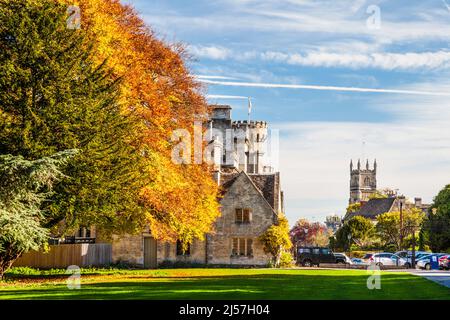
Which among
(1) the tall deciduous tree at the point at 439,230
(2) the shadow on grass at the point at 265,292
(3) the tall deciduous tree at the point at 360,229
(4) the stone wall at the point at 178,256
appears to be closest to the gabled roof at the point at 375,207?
(3) the tall deciduous tree at the point at 360,229

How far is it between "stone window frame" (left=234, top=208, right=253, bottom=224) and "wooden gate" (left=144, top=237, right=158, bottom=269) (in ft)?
23.1

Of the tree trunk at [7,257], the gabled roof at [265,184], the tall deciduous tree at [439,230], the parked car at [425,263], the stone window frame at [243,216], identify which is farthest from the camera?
the tall deciduous tree at [439,230]

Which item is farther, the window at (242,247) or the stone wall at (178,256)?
the window at (242,247)

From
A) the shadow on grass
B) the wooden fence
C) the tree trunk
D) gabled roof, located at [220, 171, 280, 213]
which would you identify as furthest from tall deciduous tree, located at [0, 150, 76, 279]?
gabled roof, located at [220, 171, 280, 213]

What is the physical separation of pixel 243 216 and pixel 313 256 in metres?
10.1

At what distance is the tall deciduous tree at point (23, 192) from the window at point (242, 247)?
2651 centimetres

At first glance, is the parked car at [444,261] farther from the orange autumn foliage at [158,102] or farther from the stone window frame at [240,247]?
the orange autumn foliage at [158,102]

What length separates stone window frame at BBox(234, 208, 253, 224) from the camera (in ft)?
194

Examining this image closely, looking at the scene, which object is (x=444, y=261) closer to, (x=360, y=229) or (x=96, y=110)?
(x=96, y=110)

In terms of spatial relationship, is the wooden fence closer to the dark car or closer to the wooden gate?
the wooden gate

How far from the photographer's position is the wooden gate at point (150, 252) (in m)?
58.9

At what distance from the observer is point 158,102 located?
4347 centimetres
